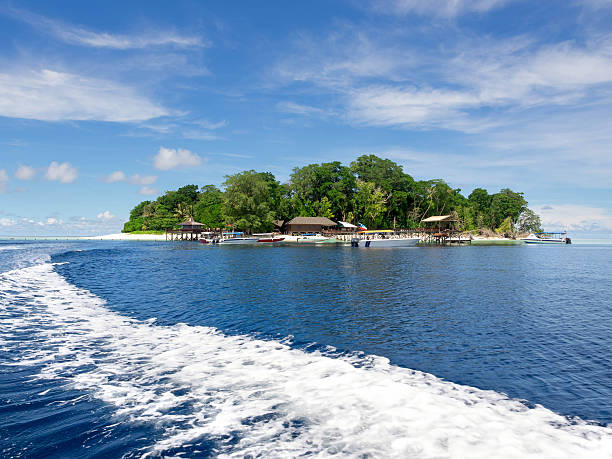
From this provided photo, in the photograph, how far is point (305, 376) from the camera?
8555mm

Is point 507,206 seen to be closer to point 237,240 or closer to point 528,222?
point 528,222

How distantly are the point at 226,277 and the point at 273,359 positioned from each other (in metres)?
18.0

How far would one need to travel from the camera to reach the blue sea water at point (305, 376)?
5656 mm

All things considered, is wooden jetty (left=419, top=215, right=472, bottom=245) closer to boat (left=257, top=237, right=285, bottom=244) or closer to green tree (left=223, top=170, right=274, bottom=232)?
boat (left=257, top=237, right=285, bottom=244)

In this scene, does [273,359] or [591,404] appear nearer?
[591,404]

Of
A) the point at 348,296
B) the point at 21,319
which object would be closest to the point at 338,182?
the point at 348,296

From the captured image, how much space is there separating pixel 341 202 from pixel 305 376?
95.6 metres

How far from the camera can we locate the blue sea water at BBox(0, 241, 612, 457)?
5656 mm

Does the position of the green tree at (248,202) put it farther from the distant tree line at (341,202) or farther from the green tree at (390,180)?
the green tree at (390,180)

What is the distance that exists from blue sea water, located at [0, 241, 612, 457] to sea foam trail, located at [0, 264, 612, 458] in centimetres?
4

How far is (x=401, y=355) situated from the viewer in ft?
33.7

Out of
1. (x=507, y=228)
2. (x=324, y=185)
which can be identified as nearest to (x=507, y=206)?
(x=507, y=228)

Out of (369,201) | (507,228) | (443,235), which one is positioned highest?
(369,201)

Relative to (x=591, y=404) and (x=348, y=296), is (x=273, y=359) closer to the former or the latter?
(x=591, y=404)
